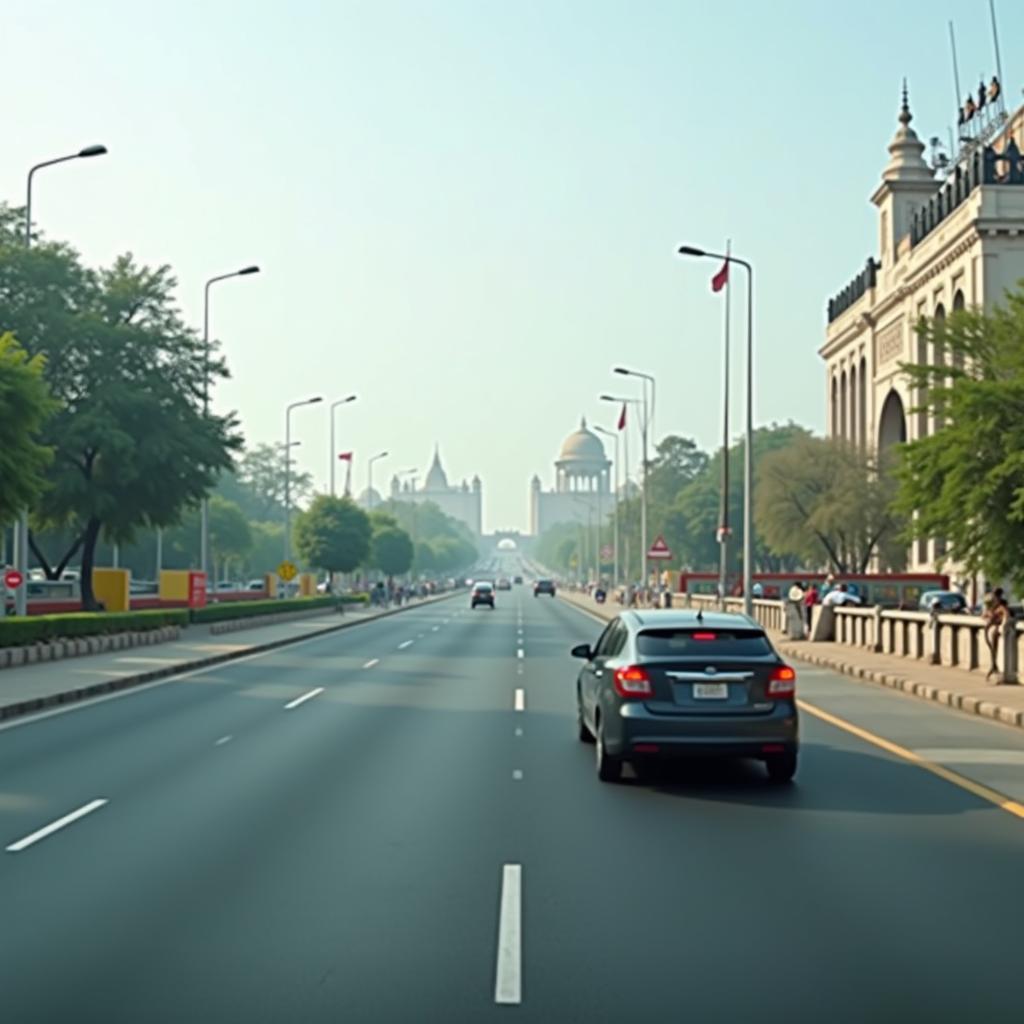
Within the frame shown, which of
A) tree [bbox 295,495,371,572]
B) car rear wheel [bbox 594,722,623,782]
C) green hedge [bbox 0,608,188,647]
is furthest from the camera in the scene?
tree [bbox 295,495,371,572]

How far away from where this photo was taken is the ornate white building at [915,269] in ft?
245

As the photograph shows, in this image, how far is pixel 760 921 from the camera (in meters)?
8.35

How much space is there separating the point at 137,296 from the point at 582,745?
135ft

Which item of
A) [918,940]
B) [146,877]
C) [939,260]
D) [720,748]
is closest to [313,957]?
[146,877]

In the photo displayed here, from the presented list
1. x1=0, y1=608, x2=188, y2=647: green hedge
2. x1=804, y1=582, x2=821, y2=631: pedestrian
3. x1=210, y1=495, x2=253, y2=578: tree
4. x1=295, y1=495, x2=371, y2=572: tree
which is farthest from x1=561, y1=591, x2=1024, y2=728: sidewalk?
x1=210, y1=495, x2=253, y2=578: tree

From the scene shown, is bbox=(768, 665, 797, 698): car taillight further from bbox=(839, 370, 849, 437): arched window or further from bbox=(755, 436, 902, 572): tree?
bbox=(839, 370, 849, 437): arched window

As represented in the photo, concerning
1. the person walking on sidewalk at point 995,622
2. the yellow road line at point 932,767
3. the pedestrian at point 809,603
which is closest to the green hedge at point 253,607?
the pedestrian at point 809,603

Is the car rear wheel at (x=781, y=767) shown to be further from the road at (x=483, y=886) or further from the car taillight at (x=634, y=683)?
the car taillight at (x=634, y=683)

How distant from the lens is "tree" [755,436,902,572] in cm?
7800

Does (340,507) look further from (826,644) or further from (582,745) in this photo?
(582,745)

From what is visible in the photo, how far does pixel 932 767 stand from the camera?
1541 cm

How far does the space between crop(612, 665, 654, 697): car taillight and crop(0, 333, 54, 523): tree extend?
1853 centimetres

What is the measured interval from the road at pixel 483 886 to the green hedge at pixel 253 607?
1252 inches

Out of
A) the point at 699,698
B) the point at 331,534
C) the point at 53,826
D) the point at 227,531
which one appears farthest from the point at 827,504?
the point at 53,826
